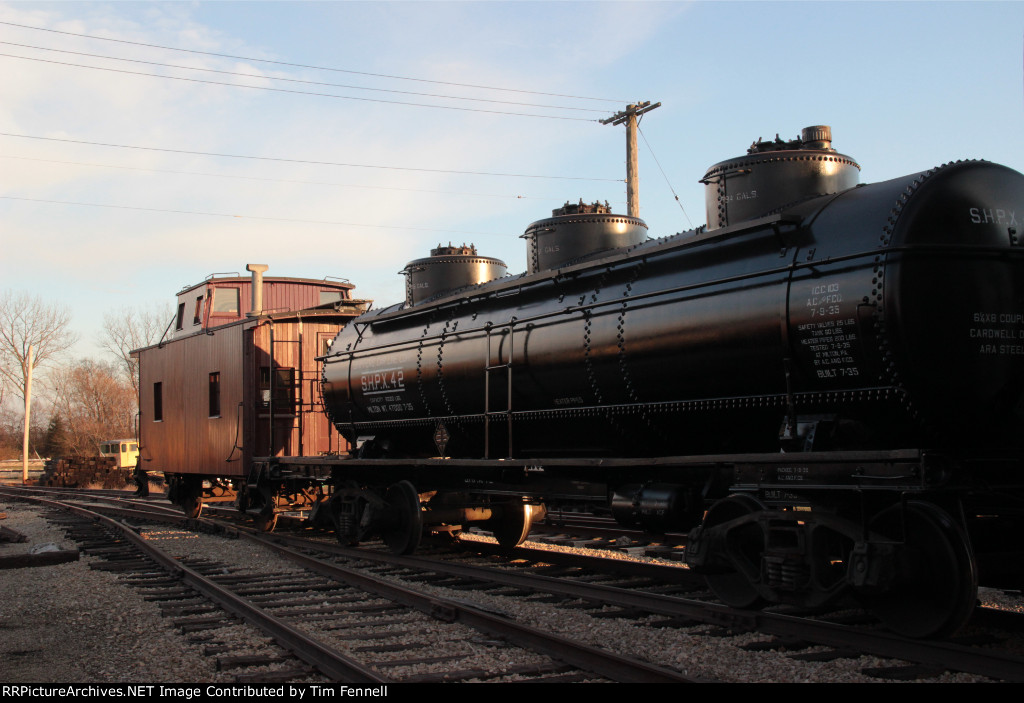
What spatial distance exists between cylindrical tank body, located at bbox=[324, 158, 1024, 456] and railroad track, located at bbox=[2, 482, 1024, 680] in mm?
1346

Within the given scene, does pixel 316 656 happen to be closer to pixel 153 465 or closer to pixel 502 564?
pixel 502 564

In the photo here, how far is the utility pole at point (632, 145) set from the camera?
62.8 ft

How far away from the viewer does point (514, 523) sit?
11398 mm

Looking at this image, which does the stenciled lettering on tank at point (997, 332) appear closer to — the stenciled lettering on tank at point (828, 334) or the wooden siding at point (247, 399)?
the stenciled lettering on tank at point (828, 334)

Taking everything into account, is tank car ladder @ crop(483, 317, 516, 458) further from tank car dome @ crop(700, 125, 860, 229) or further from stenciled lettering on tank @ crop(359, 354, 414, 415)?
tank car dome @ crop(700, 125, 860, 229)

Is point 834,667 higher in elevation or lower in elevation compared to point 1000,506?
lower

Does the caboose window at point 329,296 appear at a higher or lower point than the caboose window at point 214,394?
higher

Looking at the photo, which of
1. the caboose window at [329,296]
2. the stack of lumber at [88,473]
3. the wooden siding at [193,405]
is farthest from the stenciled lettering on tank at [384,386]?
the stack of lumber at [88,473]

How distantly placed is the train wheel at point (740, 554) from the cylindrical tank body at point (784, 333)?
0.74 m

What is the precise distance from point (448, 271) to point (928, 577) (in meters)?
7.83

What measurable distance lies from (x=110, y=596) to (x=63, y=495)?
68.0 feet

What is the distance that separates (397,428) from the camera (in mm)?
11766

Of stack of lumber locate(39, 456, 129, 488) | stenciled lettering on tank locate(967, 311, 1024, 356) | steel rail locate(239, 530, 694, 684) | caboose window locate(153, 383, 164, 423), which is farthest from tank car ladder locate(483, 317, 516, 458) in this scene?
stack of lumber locate(39, 456, 129, 488)

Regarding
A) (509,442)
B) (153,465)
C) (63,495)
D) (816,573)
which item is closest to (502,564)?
(509,442)
